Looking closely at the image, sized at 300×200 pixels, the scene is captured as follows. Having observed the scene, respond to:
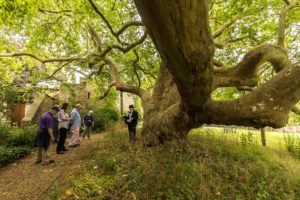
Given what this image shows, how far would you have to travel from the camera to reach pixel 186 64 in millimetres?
2020

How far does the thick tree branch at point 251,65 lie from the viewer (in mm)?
3255

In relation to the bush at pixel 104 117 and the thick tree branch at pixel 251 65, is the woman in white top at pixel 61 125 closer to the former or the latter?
the thick tree branch at pixel 251 65

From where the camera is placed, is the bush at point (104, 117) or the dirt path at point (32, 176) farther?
the bush at point (104, 117)

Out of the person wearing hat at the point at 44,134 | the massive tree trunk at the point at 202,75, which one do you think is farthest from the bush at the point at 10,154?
the massive tree trunk at the point at 202,75

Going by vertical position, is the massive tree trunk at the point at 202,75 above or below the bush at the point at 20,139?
above

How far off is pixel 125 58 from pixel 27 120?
10579 mm

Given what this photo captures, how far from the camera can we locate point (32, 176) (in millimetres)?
4605

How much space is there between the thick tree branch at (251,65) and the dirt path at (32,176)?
4931mm

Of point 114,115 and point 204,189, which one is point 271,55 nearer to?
point 204,189

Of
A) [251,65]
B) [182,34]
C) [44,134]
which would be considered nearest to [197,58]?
[182,34]

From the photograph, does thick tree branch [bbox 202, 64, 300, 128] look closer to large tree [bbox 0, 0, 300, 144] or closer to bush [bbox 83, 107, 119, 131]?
large tree [bbox 0, 0, 300, 144]

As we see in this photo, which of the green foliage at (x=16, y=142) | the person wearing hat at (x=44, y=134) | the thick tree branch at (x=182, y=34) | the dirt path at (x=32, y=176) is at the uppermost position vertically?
the thick tree branch at (x=182, y=34)

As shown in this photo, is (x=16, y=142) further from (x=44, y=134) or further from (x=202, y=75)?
(x=202, y=75)

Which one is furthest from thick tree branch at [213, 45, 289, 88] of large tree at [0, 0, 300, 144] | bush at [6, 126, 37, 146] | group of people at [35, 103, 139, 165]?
bush at [6, 126, 37, 146]
